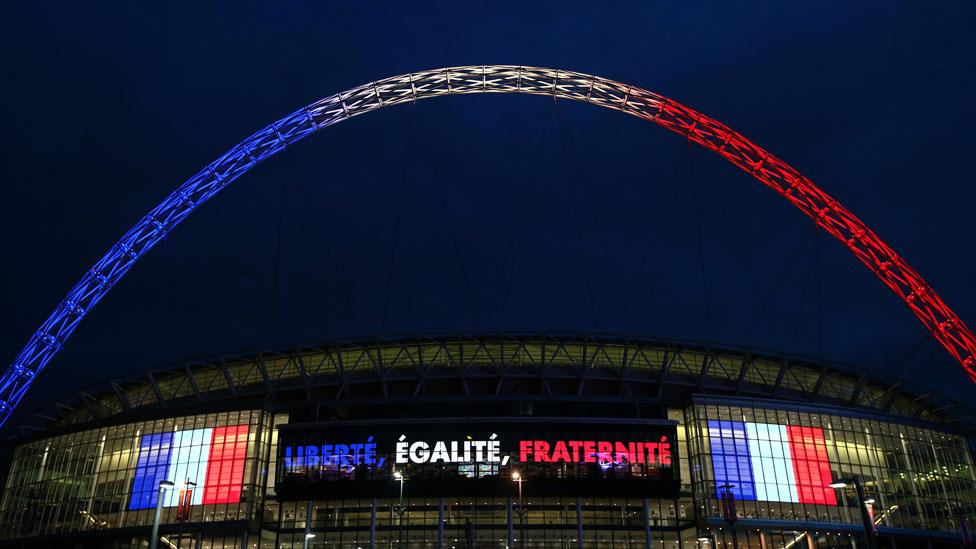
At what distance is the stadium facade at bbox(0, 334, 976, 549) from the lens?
7056 cm

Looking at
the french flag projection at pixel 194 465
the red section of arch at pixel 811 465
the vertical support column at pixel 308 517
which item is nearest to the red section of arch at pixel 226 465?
the french flag projection at pixel 194 465

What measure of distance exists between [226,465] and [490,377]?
28.6 meters

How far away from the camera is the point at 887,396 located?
283 ft

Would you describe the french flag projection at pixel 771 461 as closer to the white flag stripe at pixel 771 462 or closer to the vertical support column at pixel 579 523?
the white flag stripe at pixel 771 462

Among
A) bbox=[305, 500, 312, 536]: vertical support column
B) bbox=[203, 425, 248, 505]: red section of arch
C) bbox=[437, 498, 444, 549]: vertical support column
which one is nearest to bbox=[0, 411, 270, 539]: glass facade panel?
bbox=[203, 425, 248, 505]: red section of arch

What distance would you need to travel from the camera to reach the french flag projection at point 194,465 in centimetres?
7244

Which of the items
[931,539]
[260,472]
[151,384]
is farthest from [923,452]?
[151,384]

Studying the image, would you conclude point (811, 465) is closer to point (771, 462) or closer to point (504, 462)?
point (771, 462)

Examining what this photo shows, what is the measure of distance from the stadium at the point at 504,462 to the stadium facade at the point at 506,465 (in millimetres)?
193

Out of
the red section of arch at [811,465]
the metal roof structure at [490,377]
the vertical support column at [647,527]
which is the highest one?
the metal roof structure at [490,377]

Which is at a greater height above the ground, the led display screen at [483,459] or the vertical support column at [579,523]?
the led display screen at [483,459]

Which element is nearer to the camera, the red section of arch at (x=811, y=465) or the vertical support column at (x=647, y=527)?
the vertical support column at (x=647, y=527)

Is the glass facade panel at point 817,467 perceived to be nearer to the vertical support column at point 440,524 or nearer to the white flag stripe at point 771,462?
the white flag stripe at point 771,462

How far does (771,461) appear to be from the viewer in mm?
71000
